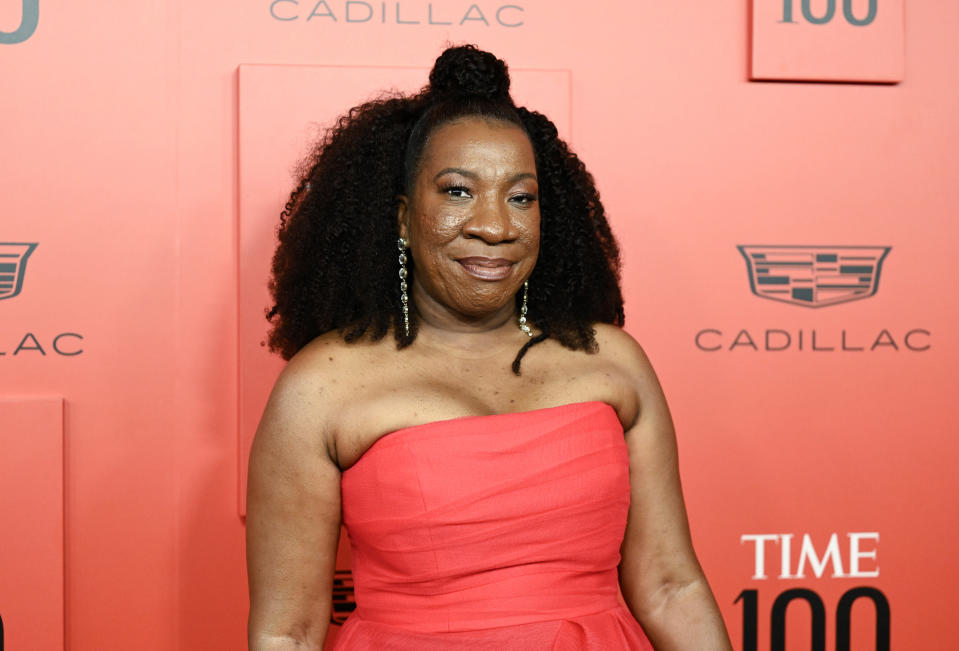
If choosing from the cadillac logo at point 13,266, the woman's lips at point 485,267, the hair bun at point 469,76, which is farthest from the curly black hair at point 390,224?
the cadillac logo at point 13,266

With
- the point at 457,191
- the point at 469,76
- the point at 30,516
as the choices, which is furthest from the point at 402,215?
the point at 30,516

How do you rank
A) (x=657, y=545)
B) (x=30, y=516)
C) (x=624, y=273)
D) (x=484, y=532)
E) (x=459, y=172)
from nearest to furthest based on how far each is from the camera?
1. (x=484, y=532)
2. (x=459, y=172)
3. (x=657, y=545)
4. (x=30, y=516)
5. (x=624, y=273)

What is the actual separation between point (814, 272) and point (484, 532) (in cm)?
121

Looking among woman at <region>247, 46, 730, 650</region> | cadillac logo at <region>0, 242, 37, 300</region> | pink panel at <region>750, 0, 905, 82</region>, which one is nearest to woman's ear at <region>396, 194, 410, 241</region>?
woman at <region>247, 46, 730, 650</region>

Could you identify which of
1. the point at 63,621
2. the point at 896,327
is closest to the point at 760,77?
the point at 896,327

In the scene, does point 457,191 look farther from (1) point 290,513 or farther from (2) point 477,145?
(1) point 290,513

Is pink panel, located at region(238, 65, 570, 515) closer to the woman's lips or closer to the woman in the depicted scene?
the woman

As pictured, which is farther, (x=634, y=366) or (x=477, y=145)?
(x=634, y=366)

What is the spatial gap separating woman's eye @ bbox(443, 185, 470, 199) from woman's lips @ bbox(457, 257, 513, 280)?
96 mm

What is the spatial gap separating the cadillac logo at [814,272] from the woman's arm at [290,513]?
1189mm

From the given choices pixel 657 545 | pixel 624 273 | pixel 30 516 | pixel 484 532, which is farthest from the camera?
pixel 624 273

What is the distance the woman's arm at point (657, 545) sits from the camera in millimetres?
1687

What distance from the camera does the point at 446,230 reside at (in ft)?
5.17

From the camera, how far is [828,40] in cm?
231
